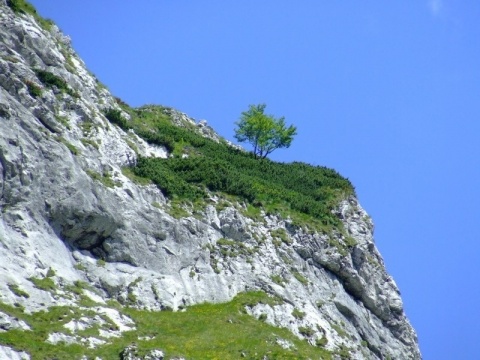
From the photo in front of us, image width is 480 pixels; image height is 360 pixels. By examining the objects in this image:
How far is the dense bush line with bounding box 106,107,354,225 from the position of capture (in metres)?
58.3

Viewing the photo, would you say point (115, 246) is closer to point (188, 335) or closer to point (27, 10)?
point (188, 335)

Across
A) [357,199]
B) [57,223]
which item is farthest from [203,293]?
[357,199]

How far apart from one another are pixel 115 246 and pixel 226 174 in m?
18.9

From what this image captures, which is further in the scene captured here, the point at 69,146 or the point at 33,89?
the point at 33,89

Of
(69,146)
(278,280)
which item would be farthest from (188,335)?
(69,146)

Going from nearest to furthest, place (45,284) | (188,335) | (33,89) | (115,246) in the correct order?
(45,284), (188,335), (115,246), (33,89)

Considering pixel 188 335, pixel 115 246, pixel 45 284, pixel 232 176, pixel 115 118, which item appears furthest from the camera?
pixel 115 118

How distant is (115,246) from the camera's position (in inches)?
1818

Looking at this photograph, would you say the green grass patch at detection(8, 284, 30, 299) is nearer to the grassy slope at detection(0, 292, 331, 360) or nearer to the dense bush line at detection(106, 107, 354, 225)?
the grassy slope at detection(0, 292, 331, 360)

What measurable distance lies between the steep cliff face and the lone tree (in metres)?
21.4

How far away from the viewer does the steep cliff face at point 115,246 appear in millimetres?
39188

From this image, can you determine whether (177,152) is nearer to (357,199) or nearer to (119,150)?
(119,150)

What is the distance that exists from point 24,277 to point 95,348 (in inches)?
254

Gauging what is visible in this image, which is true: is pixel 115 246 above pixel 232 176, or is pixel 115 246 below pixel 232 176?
below
